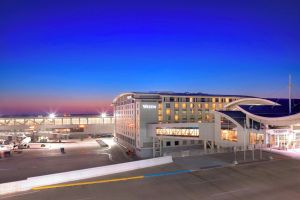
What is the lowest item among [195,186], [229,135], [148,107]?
[195,186]

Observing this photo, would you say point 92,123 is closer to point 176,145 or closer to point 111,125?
point 111,125

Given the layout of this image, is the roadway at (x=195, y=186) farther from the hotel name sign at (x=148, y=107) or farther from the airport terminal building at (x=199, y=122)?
the hotel name sign at (x=148, y=107)

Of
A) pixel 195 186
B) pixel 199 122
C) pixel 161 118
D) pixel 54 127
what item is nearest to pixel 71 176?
pixel 195 186

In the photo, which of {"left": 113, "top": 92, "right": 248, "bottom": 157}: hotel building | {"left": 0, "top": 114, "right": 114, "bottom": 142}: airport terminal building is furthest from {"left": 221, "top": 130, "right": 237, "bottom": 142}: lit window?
{"left": 0, "top": 114, "right": 114, "bottom": 142}: airport terminal building

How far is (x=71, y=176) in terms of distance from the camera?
21.8 m

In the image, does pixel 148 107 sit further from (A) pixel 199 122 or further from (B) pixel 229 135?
(B) pixel 229 135

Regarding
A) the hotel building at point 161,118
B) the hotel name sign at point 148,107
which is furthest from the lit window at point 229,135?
the hotel name sign at point 148,107

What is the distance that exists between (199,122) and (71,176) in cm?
3556

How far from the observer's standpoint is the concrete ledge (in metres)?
19.2

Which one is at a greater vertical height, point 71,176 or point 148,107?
point 148,107

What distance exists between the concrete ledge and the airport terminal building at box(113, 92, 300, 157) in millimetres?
13182

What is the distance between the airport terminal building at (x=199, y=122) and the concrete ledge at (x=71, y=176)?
13.2m

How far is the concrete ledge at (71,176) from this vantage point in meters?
19.2

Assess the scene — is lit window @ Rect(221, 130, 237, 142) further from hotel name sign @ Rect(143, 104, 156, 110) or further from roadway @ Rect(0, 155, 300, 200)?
hotel name sign @ Rect(143, 104, 156, 110)
